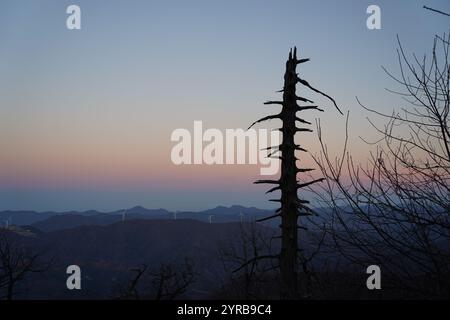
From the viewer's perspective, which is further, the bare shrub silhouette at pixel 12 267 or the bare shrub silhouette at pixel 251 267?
the bare shrub silhouette at pixel 12 267

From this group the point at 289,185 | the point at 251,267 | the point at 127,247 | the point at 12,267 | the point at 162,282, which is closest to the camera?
the point at 289,185

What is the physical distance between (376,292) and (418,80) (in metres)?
24.7

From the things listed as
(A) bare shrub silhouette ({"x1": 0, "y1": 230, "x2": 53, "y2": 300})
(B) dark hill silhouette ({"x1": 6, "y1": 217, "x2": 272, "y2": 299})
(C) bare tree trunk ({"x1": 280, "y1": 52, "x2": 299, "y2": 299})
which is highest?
(C) bare tree trunk ({"x1": 280, "y1": 52, "x2": 299, "y2": 299})

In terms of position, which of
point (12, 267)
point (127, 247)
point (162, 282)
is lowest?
point (127, 247)

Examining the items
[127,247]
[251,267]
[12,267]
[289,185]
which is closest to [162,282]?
[289,185]

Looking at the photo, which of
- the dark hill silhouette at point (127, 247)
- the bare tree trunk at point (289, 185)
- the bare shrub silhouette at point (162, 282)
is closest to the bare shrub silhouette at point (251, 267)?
the bare tree trunk at point (289, 185)

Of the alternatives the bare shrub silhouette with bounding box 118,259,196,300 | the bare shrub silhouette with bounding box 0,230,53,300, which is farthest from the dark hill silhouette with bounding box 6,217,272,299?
the bare shrub silhouette with bounding box 118,259,196,300

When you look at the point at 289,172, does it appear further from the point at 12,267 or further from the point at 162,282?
the point at 12,267

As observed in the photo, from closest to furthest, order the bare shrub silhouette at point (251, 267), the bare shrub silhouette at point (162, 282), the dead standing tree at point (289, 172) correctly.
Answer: the dead standing tree at point (289, 172) < the bare shrub silhouette at point (162, 282) < the bare shrub silhouette at point (251, 267)

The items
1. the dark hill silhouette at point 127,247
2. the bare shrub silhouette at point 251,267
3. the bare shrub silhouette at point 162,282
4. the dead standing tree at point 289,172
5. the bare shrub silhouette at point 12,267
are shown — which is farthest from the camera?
the dark hill silhouette at point 127,247

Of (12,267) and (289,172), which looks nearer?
(289,172)

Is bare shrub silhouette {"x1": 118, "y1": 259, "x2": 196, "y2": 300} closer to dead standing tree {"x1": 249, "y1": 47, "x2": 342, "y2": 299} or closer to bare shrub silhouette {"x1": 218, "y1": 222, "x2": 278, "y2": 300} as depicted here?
bare shrub silhouette {"x1": 218, "y1": 222, "x2": 278, "y2": 300}

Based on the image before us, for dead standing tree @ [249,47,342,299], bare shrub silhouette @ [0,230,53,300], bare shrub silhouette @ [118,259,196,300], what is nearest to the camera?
dead standing tree @ [249,47,342,299]

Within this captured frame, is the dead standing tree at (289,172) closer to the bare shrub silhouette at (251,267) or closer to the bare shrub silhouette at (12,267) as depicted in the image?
the bare shrub silhouette at (251,267)
